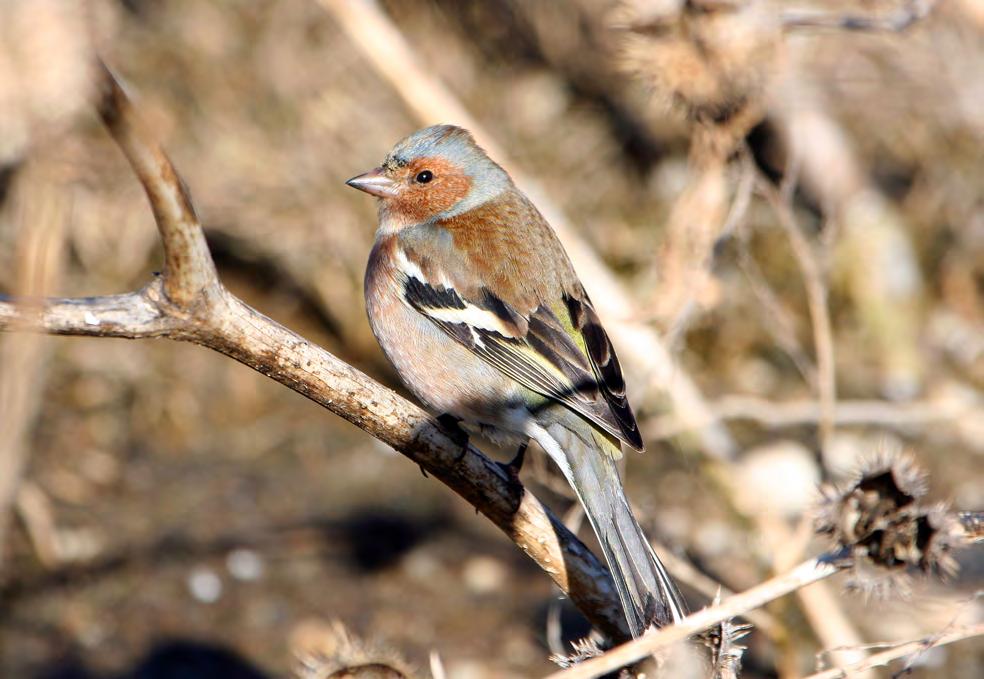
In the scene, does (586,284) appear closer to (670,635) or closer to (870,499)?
(870,499)

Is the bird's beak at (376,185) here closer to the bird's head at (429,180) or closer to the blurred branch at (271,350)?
the bird's head at (429,180)

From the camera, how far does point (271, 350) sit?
274cm

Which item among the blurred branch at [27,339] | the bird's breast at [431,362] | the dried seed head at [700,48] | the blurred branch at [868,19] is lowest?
the blurred branch at [27,339]

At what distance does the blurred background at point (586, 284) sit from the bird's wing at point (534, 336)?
1.59ft

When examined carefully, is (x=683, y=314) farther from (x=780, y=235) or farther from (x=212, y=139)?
(x=212, y=139)

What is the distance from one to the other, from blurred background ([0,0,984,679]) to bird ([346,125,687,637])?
43 centimetres

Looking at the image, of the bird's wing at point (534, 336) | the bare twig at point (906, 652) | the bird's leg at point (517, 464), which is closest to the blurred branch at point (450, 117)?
the bird's wing at point (534, 336)

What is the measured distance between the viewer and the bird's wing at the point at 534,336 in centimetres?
342

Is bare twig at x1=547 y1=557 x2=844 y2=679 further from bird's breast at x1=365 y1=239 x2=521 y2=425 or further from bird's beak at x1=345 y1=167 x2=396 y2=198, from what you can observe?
bird's beak at x1=345 y1=167 x2=396 y2=198

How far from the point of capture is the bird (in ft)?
11.1

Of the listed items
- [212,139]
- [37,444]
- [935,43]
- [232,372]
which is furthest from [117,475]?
[935,43]

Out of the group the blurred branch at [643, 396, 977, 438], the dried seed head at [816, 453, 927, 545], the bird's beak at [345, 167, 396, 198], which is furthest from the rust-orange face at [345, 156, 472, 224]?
the dried seed head at [816, 453, 927, 545]

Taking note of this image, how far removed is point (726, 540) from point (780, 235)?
227 cm

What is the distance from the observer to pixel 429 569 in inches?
207
